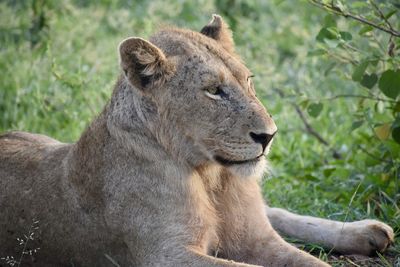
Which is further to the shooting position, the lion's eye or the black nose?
the lion's eye

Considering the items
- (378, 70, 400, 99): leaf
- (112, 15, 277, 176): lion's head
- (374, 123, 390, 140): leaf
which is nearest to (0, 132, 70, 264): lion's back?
(112, 15, 277, 176): lion's head

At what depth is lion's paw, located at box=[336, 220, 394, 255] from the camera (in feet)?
16.0

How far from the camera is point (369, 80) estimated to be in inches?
221

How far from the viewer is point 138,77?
14.3ft

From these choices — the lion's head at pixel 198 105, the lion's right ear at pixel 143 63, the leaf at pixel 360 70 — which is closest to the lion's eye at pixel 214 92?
the lion's head at pixel 198 105

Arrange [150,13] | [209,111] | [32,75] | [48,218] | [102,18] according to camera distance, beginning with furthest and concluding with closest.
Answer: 1. [102,18]
2. [150,13]
3. [32,75]
4. [48,218]
5. [209,111]

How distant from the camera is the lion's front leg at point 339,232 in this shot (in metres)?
4.88

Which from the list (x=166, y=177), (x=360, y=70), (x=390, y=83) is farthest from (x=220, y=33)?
(x=390, y=83)

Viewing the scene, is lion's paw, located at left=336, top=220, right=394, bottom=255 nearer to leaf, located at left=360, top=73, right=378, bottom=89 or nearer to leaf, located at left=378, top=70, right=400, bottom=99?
leaf, located at left=378, top=70, right=400, bottom=99

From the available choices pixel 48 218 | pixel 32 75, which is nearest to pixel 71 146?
pixel 48 218

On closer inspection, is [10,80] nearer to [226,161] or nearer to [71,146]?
[71,146]

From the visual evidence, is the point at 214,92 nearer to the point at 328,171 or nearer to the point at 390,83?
the point at 390,83

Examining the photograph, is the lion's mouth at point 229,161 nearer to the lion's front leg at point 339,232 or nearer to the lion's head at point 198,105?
the lion's head at point 198,105

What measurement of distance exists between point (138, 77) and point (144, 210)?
65cm
